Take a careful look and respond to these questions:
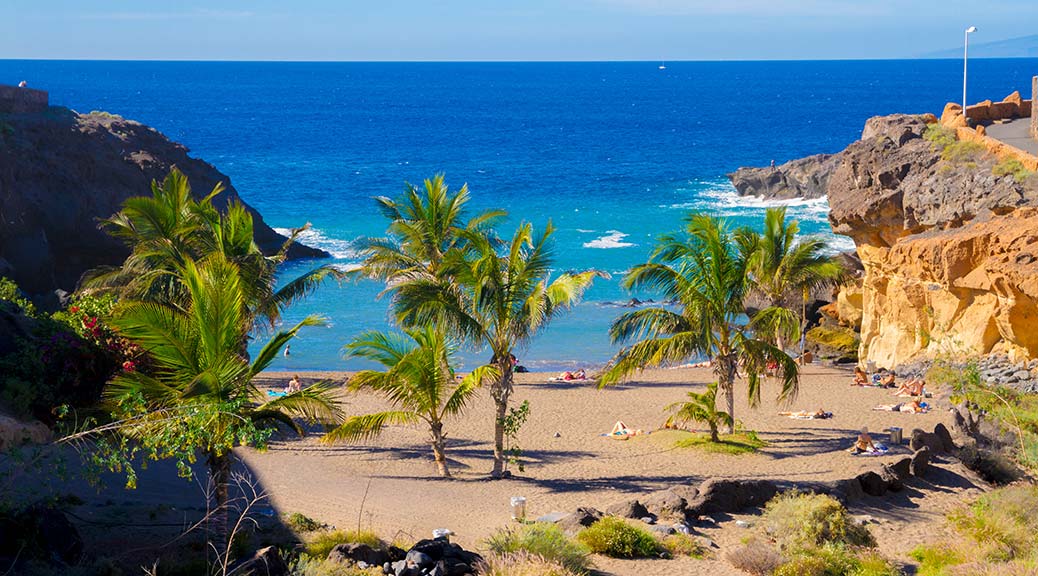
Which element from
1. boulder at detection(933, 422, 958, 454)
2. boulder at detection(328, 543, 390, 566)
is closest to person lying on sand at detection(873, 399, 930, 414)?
boulder at detection(933, 422, 958, 454)

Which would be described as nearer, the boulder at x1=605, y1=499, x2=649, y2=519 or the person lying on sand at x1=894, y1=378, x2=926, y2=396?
the boulder at x1=605, y1=499, x2=649, y2=519

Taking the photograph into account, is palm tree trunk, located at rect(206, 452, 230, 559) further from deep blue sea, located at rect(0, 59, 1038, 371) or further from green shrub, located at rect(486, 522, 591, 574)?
deep blue sea, located at rect(0, 59, 1038, 371)

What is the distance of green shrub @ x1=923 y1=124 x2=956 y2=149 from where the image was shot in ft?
98.4

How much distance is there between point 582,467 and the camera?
20.0 meters

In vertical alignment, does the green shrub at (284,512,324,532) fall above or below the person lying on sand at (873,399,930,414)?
below

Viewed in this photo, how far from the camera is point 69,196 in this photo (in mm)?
41344

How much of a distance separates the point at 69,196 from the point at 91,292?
22062 mm

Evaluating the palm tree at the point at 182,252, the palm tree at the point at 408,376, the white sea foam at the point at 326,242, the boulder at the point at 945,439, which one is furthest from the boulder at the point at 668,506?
the white sea foam at the point at 326,242

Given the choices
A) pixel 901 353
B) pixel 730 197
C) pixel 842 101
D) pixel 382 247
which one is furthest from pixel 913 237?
pixel 842 101

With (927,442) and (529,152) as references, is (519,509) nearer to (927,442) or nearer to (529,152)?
(927,442)

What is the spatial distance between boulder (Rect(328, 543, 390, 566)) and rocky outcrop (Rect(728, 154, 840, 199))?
58249 mm

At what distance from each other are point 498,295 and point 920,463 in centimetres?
773

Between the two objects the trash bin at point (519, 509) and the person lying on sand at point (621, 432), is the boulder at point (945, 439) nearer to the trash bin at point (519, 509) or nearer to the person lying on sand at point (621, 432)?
the person lying on sand at point (621, 432)

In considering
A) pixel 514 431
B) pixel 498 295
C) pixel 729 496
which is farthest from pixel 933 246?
pixel 498 295
